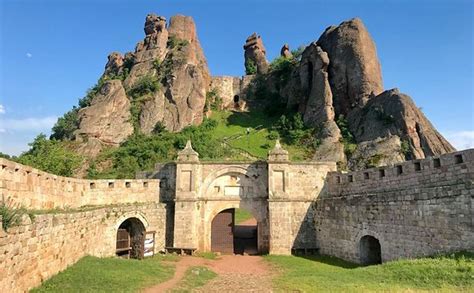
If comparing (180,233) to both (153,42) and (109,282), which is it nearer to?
(109,282)

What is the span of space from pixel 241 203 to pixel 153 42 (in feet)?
136

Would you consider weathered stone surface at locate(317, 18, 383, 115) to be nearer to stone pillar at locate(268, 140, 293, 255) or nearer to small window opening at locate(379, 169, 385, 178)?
stone pillar at locate(268, 140, 293, 255)

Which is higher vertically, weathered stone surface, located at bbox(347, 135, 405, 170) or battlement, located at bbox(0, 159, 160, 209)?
weathered stone surface, located at bbox(347, 135, 405, 170)

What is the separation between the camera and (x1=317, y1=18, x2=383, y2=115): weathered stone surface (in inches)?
1622

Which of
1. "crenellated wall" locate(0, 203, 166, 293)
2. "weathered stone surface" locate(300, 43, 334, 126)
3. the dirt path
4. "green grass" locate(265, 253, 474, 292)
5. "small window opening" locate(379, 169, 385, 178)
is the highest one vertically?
"weathered stone surface" locate(300, 43, 334, 126)

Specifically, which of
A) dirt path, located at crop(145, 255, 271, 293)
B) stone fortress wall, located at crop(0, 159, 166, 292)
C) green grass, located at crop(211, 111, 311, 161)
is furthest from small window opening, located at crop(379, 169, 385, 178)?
green grass, located at crop(211, 111, 311, 161)

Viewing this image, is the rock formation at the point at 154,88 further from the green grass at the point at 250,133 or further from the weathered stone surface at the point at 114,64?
the green grass at the point at 250,133

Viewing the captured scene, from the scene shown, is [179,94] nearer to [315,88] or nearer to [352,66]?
[315,88]

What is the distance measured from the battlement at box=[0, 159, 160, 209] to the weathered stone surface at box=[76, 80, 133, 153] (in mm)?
24049

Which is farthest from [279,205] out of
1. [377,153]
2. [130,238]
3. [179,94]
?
[179,94]

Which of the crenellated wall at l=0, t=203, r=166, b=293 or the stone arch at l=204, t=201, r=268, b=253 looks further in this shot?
the stone arch at l=204, t=201, r=268, b=253

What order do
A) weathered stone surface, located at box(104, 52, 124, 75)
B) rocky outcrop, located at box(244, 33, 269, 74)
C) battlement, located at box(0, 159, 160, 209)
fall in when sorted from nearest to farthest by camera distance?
battlement, located at box(0, 159, 160, 209) → weathered stone surface, located at box(104, 52, 124, 75) → rocky outcrop, located at box(244, 33, 269, 74)

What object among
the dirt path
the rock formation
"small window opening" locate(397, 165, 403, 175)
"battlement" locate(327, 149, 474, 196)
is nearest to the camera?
the dirt path

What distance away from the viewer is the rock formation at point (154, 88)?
4425 centimetres
